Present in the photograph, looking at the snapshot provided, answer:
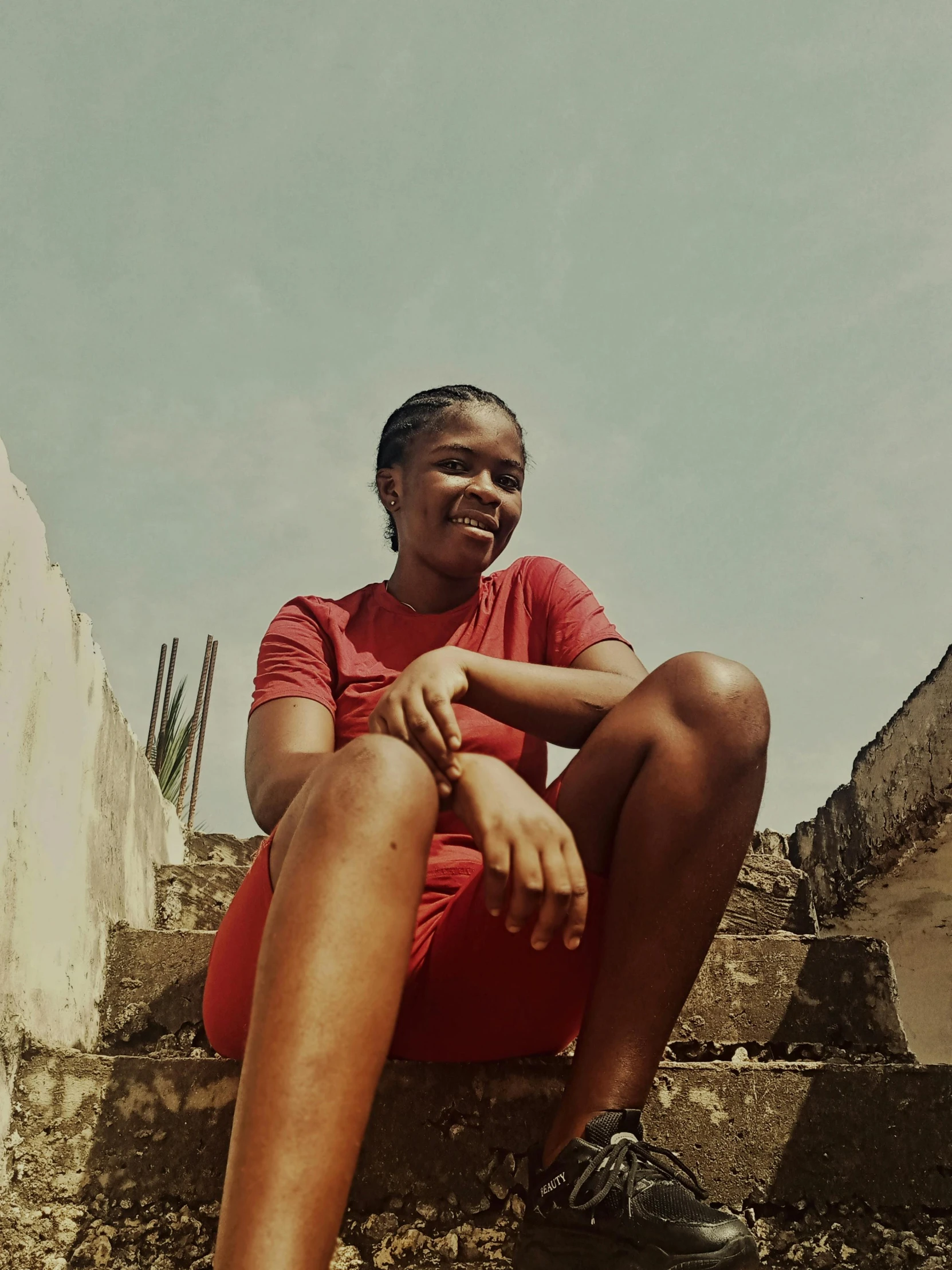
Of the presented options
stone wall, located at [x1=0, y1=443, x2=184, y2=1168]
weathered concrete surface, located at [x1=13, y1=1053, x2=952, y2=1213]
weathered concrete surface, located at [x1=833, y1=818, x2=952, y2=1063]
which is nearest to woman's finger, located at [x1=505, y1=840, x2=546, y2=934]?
weathered concrete surface, located at [x1=13, y1=1053, x2=952, y2=1213]

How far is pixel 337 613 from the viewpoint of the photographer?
203 centimetres

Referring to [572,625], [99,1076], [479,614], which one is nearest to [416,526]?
[479,614]

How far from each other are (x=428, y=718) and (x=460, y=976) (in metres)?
0.37

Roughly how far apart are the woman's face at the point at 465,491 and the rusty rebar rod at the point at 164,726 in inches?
97.8

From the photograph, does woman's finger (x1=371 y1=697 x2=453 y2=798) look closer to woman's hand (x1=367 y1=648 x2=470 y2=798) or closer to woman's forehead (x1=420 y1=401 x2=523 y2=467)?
woman's hand (x1=367 y1=648 x2=470 y2=798)

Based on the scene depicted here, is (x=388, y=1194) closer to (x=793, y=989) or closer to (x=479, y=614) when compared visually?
(x=793, y=989)

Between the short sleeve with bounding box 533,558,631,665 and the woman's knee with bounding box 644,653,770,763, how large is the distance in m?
0.45

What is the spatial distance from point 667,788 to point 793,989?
0.88 m

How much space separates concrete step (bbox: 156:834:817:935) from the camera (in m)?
2.64

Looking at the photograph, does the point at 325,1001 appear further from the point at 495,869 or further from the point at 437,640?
the point at 437,640

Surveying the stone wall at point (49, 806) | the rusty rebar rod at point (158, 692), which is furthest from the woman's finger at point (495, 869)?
the rusty rebar rod at point (158, 692)

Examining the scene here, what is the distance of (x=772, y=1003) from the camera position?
77.5 inches

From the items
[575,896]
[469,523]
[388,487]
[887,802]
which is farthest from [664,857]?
[887,802]

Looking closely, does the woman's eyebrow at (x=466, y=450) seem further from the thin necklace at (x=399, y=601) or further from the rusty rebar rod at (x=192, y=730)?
the rusty rebar rod at (x=192, y=730)
